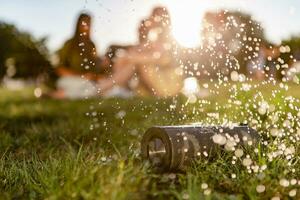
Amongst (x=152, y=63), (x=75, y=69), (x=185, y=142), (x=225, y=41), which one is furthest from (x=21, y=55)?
(x=185, y=142)

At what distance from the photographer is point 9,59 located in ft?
148

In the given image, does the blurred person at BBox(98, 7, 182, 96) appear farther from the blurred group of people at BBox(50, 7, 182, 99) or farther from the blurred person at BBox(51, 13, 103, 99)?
the blurred person at BBox(51, 13, 103, 99)

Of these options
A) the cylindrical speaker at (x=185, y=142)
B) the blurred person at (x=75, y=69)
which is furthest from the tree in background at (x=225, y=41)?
the blurred person at (x=75, y=69)

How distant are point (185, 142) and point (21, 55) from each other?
124 feet

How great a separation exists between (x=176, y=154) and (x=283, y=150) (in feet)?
4.31

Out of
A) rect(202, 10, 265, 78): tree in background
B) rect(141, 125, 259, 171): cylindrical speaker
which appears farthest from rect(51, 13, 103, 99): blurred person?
rect(141, 125, 259, 171): cylindrical speaker

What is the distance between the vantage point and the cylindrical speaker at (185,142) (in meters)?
5.89

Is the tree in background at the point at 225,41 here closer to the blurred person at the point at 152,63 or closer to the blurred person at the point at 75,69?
the blurred person at the point at 152,63

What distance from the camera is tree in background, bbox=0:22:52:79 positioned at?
40.5 meters

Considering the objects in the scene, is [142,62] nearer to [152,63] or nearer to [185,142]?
[152,63]

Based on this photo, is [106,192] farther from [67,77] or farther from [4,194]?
[67,77]

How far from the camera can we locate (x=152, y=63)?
49.9 feet

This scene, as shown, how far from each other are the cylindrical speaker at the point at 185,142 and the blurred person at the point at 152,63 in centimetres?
605

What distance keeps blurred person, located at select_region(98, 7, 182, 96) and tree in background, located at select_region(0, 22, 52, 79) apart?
16.7 metres
